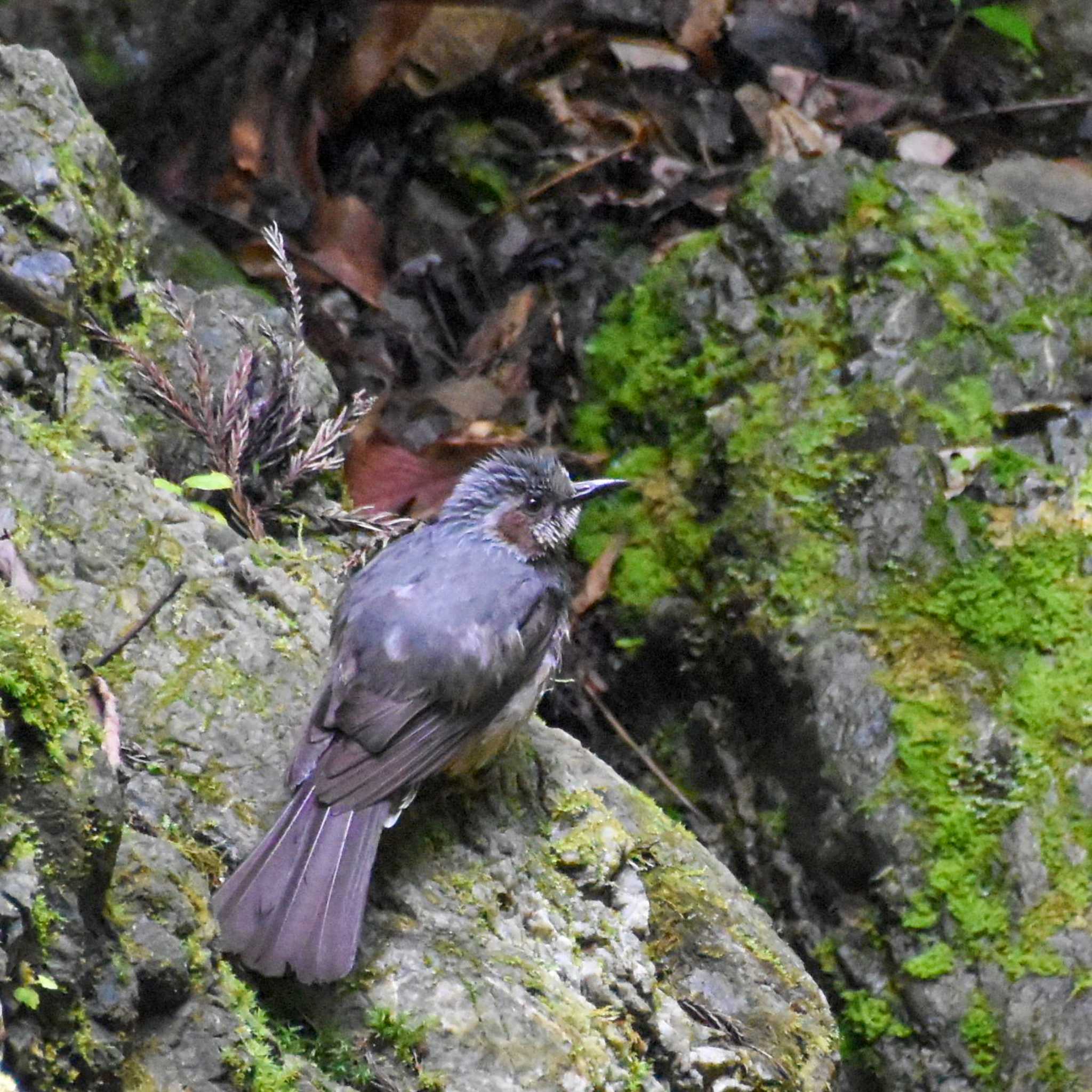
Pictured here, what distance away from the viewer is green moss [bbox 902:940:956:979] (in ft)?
Answer: 15.1

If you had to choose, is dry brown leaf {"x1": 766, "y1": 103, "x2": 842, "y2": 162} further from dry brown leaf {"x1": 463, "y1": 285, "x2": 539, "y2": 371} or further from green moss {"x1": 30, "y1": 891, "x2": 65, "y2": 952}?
green moss {"x1": 30, "y1": 891, "x2": 65, "y2": 952}

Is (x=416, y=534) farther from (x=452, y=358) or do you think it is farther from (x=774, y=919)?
(x=452, y=358)

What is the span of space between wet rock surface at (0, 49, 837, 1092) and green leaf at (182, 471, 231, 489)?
0.12m

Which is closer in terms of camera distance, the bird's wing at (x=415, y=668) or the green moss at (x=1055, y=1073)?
the bird's wing at (x=415, y=668)

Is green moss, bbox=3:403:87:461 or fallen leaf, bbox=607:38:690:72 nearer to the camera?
green moss, bbox=3:403:87:461

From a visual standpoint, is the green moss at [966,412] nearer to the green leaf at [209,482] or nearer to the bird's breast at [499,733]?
the bird's breast at [499,733]

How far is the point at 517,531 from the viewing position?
4223 millimetres

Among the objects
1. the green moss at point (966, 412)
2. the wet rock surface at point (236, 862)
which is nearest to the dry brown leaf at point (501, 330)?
the green moss at point (966, 412)

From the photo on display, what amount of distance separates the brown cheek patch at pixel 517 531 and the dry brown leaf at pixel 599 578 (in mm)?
1513

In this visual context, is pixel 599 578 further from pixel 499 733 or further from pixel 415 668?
pixel 415 668

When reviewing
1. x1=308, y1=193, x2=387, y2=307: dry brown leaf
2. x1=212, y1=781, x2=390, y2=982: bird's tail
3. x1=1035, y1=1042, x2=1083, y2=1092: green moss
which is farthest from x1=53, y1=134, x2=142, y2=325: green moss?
x1=1035, y1=1042, x2=1083, y2=1092: green moss

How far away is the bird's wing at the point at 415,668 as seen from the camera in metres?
3.36

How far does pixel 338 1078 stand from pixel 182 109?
14.9 feet

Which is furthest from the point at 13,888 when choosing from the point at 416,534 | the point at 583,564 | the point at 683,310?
the point at 683,310
